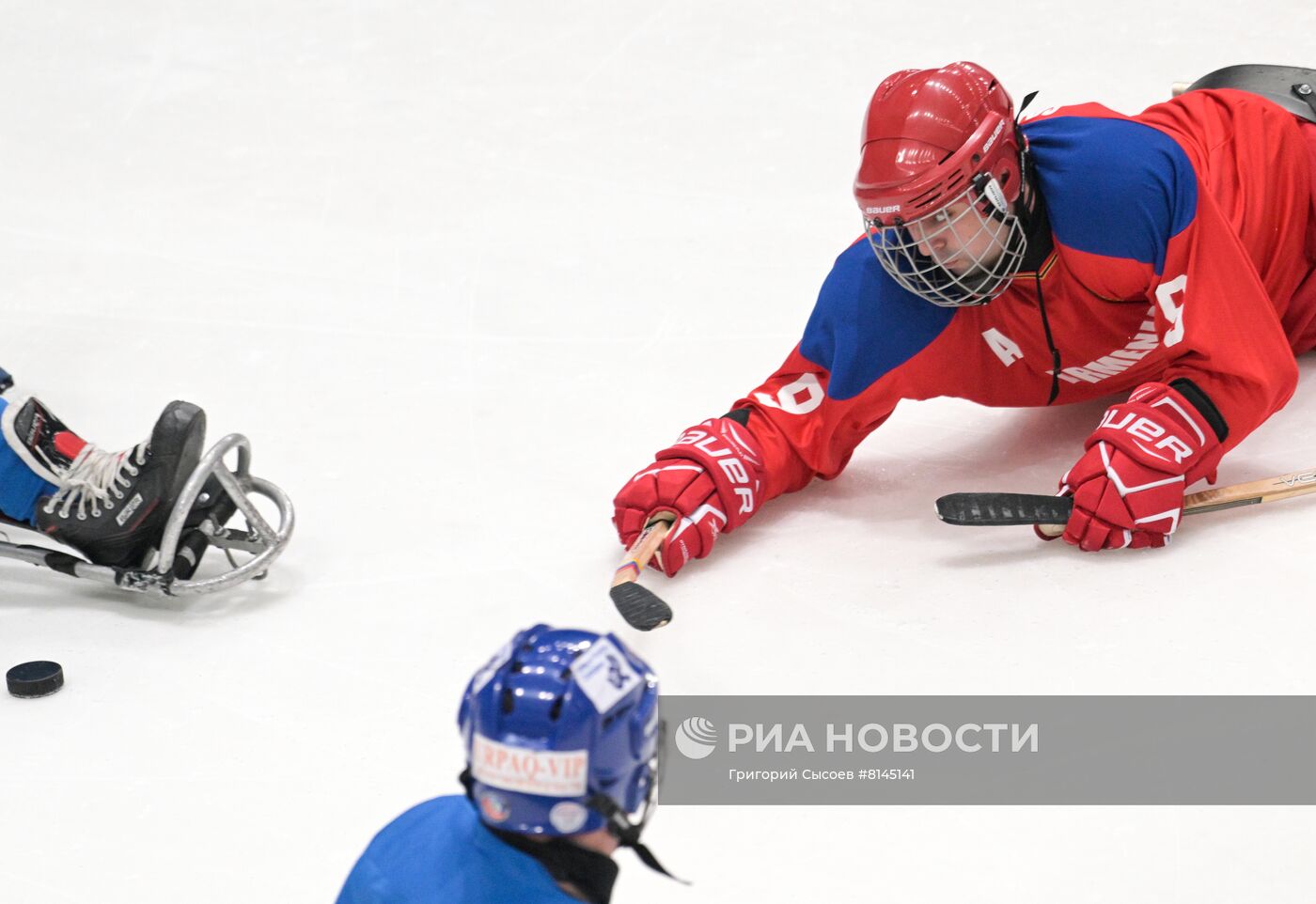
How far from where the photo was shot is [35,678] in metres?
2.68

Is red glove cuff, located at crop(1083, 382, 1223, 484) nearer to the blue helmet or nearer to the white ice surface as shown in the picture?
the white ice surface

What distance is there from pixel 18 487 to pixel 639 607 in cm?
119

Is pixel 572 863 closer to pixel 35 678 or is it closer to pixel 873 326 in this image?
pixel 35 678

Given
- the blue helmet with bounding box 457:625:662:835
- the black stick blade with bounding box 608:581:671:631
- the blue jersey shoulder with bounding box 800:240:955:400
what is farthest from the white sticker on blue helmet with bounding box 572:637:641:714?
the blue jersey shoulder with bounding box 800:240:955:400

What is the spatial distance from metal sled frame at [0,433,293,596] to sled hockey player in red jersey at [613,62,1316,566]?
652 mm

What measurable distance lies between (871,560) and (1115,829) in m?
0.86

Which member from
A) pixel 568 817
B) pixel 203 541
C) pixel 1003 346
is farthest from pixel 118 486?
pixel 568 817

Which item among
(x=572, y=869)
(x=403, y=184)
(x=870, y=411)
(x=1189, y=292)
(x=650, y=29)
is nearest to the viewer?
(x=572, y=869)

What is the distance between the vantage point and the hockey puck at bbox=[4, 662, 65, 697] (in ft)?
8.80

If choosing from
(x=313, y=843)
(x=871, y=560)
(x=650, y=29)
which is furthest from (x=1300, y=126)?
(x=650, y=29)

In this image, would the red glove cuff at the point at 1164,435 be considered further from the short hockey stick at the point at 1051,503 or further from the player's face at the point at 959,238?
the player's face at the point at 959,238

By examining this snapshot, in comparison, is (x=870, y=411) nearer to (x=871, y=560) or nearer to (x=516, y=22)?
(x=871, y=560)

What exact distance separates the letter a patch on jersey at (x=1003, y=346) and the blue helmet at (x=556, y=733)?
181 centimetres

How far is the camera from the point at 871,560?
2961mm
